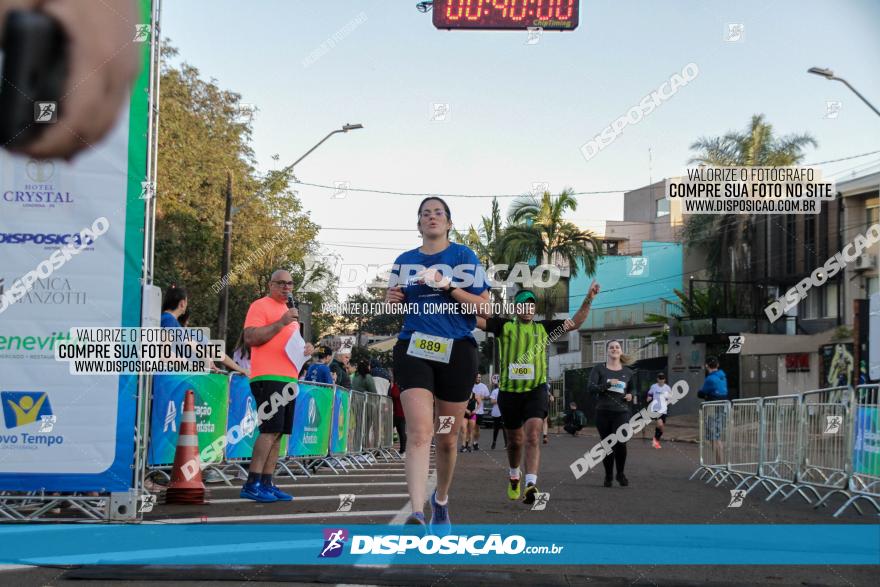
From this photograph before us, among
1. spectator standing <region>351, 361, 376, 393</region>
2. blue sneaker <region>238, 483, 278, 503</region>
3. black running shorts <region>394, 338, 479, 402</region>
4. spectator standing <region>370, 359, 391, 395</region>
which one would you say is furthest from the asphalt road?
spectator standing <region>370, 359, 391, 395</region>

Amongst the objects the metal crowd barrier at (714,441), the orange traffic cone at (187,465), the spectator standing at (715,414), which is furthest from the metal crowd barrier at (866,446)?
the orange traffic cone at (187,465)

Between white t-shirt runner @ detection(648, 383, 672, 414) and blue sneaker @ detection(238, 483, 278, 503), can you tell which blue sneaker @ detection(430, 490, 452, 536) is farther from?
white t-shirt runner @ detection(648, 383, 672, 414)

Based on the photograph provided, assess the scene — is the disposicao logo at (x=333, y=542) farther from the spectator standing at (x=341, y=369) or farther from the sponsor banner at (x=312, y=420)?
the spectator standing at (x=341, y=369)

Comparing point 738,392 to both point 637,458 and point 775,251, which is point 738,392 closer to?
point 775,251

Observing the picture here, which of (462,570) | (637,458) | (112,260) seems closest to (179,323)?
(112,260)

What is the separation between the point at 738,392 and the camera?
47.0m

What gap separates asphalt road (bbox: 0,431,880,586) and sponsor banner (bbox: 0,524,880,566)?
0.19m

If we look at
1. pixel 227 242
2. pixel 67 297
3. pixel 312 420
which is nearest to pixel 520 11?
pixel 312 420

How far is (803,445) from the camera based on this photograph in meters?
12.0

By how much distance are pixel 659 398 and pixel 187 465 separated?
74.8 feet

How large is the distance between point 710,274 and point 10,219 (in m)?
51.1

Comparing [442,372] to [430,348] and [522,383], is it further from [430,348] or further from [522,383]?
[522,383]

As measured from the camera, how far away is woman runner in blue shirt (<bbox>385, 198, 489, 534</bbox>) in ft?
20.0

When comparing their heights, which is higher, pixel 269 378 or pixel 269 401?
pixel 269 378
